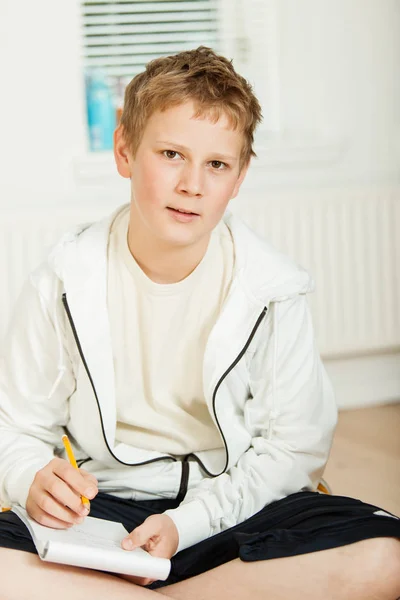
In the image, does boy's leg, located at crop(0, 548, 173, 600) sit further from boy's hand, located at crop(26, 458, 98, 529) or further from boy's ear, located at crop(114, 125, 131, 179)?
boy's ear, located at crop(114, 125, 131, 179)

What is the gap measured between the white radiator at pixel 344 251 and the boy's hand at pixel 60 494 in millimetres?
1586

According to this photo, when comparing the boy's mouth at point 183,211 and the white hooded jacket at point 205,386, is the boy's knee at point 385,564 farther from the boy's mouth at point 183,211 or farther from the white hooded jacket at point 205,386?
the boy's mouth at point 183,211

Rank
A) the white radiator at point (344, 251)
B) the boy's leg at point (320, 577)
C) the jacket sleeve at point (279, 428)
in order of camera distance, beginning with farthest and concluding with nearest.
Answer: the white radiator at point (344, 251) → the jacket sleeve at point (279, 428) → the boy's leg at point (320, 577)

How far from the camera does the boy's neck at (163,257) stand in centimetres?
160

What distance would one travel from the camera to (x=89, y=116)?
3033mm

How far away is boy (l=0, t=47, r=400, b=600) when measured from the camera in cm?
149

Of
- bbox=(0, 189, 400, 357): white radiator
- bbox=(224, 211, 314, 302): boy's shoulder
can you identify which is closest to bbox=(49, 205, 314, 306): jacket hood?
bbox=(224, 211, 314, 302): boy's shoulder

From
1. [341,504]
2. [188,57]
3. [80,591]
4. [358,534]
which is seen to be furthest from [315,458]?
[188,57]

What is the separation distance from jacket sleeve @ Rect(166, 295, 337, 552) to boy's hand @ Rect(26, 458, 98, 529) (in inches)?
7.9

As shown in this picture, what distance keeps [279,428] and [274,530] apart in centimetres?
21

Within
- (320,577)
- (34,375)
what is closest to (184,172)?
(34,375)

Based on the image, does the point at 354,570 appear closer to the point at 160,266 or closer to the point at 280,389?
the point at 280,389

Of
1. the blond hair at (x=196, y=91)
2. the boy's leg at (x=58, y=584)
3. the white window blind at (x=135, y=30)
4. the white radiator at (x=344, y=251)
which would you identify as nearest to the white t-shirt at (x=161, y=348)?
the blond hair at (x=196, y=91)

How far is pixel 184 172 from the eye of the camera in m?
1.51
